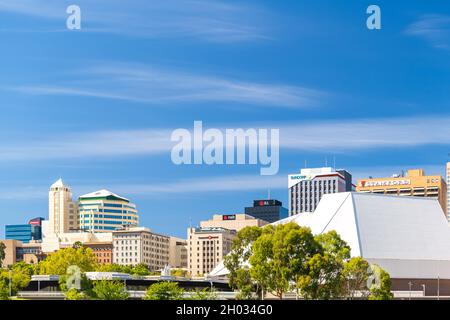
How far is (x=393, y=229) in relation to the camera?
12800 cm

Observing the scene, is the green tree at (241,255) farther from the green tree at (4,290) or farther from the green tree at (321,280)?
the green tree at (4,290)

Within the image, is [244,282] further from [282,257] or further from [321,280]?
[321,280]

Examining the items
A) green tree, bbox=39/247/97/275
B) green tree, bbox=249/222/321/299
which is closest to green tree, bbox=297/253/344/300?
green tree, bbox=249/222/321/299

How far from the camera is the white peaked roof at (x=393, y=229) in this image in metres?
118

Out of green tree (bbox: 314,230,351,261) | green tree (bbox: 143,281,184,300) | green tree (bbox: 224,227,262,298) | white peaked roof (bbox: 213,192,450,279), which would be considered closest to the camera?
green tree (bbox: 143,281,184,300)

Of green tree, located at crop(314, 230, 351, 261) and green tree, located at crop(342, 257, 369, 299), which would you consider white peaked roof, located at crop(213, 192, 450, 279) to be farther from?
green tree, located at crop(342, 257, 369, 299)

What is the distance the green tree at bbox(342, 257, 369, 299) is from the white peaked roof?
31052 millimetres

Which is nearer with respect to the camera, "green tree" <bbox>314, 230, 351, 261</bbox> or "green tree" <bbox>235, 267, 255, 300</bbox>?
"green tree" <bbox>235, 267, 255, 300</bbox>

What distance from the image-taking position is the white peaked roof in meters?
118

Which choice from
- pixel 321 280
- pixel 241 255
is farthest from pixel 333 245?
pixel 241 255

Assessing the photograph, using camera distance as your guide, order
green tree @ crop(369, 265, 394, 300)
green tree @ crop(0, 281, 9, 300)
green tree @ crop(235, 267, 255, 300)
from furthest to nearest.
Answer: green tree @ crop(369, 265, 394, 300) → green tree @ crop(0, 281, 9, 300) → green tree @ crop(235, 267, 255, 300)

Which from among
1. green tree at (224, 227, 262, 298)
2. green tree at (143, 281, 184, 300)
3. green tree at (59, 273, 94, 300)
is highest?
green tree at (224, 227, 262, 298)

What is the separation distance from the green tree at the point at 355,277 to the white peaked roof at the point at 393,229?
31.1 metres
